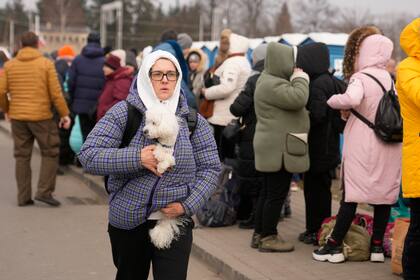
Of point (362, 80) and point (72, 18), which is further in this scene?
point (72, 18)

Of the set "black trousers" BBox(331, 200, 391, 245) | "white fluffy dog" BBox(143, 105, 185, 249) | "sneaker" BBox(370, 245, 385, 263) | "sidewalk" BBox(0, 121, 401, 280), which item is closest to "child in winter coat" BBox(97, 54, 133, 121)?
"sidewalk" BBox(0, 121, 401, 280)

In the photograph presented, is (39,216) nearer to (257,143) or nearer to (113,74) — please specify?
(113,74)

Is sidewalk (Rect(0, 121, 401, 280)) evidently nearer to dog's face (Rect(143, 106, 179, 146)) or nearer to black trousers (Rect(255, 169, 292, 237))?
black trousers (Rect(255, 169, 292, 237))

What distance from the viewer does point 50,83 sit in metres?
8.63

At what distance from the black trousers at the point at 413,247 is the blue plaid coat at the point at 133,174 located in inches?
62.4

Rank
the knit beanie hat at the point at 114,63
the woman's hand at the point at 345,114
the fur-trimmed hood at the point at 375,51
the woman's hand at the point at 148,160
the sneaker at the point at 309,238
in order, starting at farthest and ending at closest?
the knit beanie hat at the point at 114,63 < the sneaker at the point at 309,238 < the woman's hand at the point at 345,114 < the fur-trimmed hood at the point at 375,51 < the woman's hand at the point at 148,160

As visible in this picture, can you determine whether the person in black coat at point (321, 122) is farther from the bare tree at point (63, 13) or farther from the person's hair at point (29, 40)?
the bare tree at point (63, 13)

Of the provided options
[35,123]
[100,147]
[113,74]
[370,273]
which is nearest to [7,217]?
[35,123]

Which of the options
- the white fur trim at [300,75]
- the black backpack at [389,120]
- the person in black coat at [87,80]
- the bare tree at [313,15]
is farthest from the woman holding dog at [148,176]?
the bare tree at [313,15]

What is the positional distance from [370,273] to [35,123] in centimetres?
464

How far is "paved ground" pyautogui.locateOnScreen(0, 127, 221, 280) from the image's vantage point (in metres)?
6.16

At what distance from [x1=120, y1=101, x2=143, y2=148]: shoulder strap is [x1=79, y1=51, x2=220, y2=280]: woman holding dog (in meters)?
0.02

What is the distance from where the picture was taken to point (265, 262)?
607 centimetres

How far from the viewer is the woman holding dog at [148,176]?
367 cm
